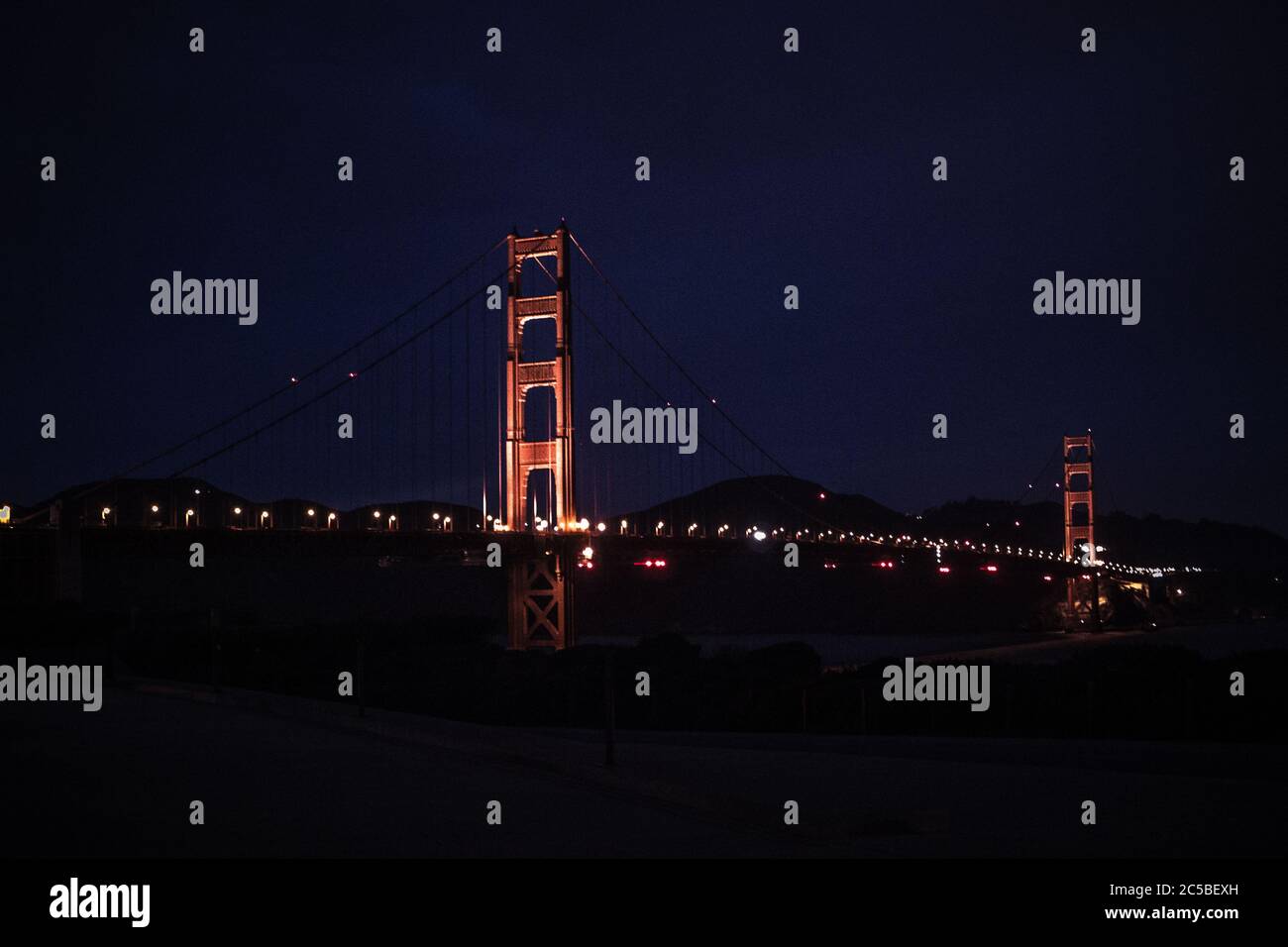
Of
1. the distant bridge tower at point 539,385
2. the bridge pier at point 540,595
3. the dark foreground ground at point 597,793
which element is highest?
the distant bridge tower at point 539,385

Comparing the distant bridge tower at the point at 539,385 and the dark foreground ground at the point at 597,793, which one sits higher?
the distant bridge tower at the point at 539,385

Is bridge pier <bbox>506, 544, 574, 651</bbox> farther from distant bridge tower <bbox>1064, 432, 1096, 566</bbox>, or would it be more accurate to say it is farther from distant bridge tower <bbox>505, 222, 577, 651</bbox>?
distant bridge tower <bbox>1064, 432, 1096, 566</bbox>

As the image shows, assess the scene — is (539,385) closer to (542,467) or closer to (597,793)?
(542,467)

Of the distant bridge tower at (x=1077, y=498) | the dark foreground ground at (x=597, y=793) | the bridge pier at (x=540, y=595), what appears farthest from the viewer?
the distant bridge tower at (x=1077, y=498)

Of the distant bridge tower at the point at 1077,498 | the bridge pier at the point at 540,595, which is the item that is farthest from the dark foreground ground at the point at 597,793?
the distant bridge tower at the point at 1077,498

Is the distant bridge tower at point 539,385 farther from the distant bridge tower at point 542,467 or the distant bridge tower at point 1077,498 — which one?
the distant bridge tower at point 1077,498

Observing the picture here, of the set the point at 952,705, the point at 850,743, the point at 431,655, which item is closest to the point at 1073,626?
the point at 431,655

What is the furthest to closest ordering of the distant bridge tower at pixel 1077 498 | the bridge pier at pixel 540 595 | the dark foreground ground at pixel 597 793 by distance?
the distant bridge tower at pixel 1077 498 → the bridge pier at pixel 540 595 → the dark foreground ground at pixel 597 793
